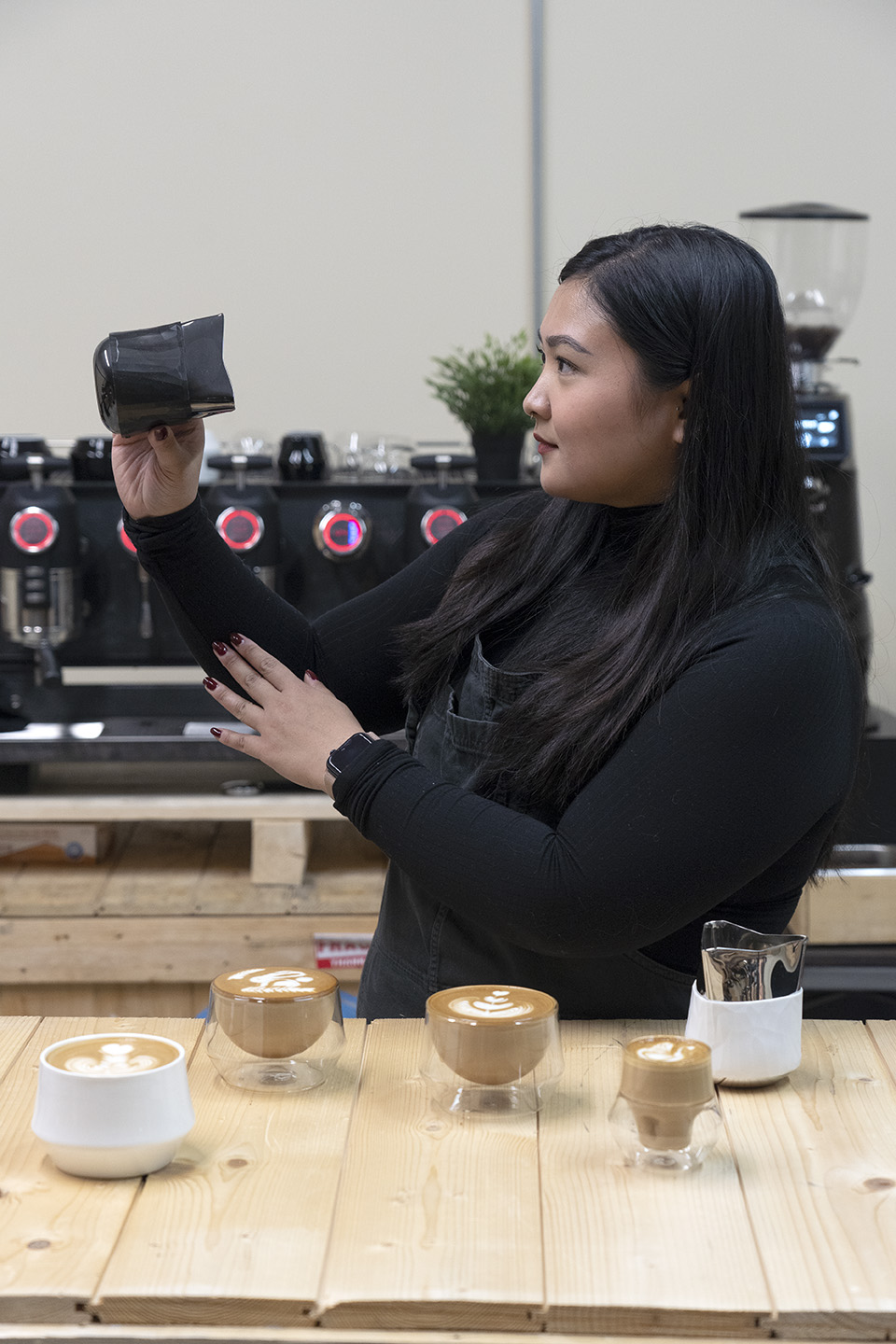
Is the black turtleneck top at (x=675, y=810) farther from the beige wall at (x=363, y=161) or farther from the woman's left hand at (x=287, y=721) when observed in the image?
the beige wall at (x=363, y=161)

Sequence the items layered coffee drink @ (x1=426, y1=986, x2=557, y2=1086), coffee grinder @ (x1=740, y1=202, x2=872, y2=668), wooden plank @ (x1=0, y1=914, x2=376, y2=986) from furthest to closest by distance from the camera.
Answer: coffee grinder @ (x1=740, y1=202, x2=872, y2=668) → wooden plank @ (x1=0, y1=914, x2=376, y2=986) → layered coffee drink @ (x1=426, y1=986, x2=557, y2=1086)

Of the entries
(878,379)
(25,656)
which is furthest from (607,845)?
(878,379)

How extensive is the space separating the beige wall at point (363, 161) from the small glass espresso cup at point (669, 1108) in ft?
7.48

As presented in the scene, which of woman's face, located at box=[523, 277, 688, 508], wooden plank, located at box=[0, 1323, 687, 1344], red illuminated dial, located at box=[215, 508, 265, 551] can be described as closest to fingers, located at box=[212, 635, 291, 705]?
woman's face, located at box=[523, 277, 688, 508]

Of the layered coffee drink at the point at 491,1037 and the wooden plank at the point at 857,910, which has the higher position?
the layered coffee drink at the point at 491,1037

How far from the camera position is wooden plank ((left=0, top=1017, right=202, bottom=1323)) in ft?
2.70

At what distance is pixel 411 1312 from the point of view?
821 mm

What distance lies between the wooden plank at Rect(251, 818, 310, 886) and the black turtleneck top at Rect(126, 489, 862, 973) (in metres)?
1.12

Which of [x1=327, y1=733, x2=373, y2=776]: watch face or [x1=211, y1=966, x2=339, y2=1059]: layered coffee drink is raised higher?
[x1=327, y1=733, x2=373, y2=776]: watch face

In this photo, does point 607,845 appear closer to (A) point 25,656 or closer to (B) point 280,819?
(B) point 280,819

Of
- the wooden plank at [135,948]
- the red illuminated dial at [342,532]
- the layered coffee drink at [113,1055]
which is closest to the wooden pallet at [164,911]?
the wooden plank at [135,948]

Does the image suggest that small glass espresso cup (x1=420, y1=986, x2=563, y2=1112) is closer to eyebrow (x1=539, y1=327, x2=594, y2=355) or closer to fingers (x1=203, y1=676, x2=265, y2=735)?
fingers (x1=203, y1=676, x2=265, y2=735)

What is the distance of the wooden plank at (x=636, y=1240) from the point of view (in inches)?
32.4

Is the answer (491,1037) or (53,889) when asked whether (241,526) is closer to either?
(53,889)
